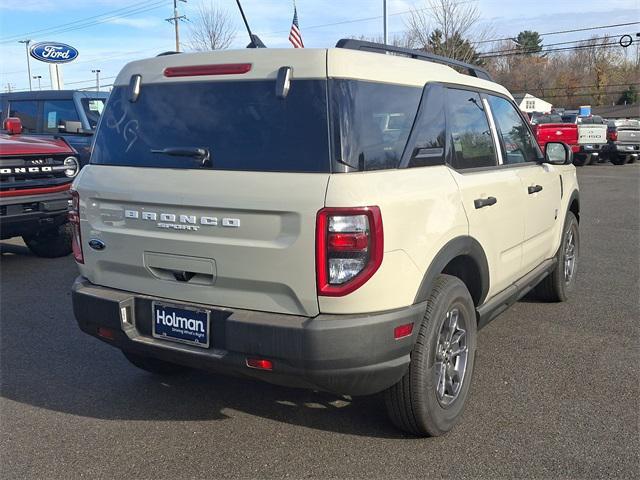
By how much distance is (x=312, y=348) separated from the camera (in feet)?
8.52

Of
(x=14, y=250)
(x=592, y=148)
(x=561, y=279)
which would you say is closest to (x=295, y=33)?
(x=14, y=250)

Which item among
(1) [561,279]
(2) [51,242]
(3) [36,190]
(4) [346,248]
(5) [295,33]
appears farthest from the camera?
(5) [295,33]

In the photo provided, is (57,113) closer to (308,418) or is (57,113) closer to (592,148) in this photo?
(308,418)

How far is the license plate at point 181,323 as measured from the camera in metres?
2.88

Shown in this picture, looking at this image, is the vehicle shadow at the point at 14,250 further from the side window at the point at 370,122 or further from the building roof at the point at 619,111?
the building roof at the point at 619,111

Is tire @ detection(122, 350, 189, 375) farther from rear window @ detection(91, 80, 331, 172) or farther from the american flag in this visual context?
the american flag

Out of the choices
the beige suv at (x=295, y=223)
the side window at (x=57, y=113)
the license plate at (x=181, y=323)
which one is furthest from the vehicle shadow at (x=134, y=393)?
the side window at (x=57, y=113)

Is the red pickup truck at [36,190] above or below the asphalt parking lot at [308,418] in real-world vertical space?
above

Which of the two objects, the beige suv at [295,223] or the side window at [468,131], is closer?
the beige suv at [295,223]

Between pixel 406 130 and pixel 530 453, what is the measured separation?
1.72m

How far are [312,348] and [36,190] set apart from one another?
5.19 m

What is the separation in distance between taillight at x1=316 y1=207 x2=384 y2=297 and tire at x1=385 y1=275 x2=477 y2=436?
0.53 meters

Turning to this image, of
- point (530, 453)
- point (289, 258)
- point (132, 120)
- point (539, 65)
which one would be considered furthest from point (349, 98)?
point (539, 65)

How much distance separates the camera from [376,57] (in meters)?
2.97
